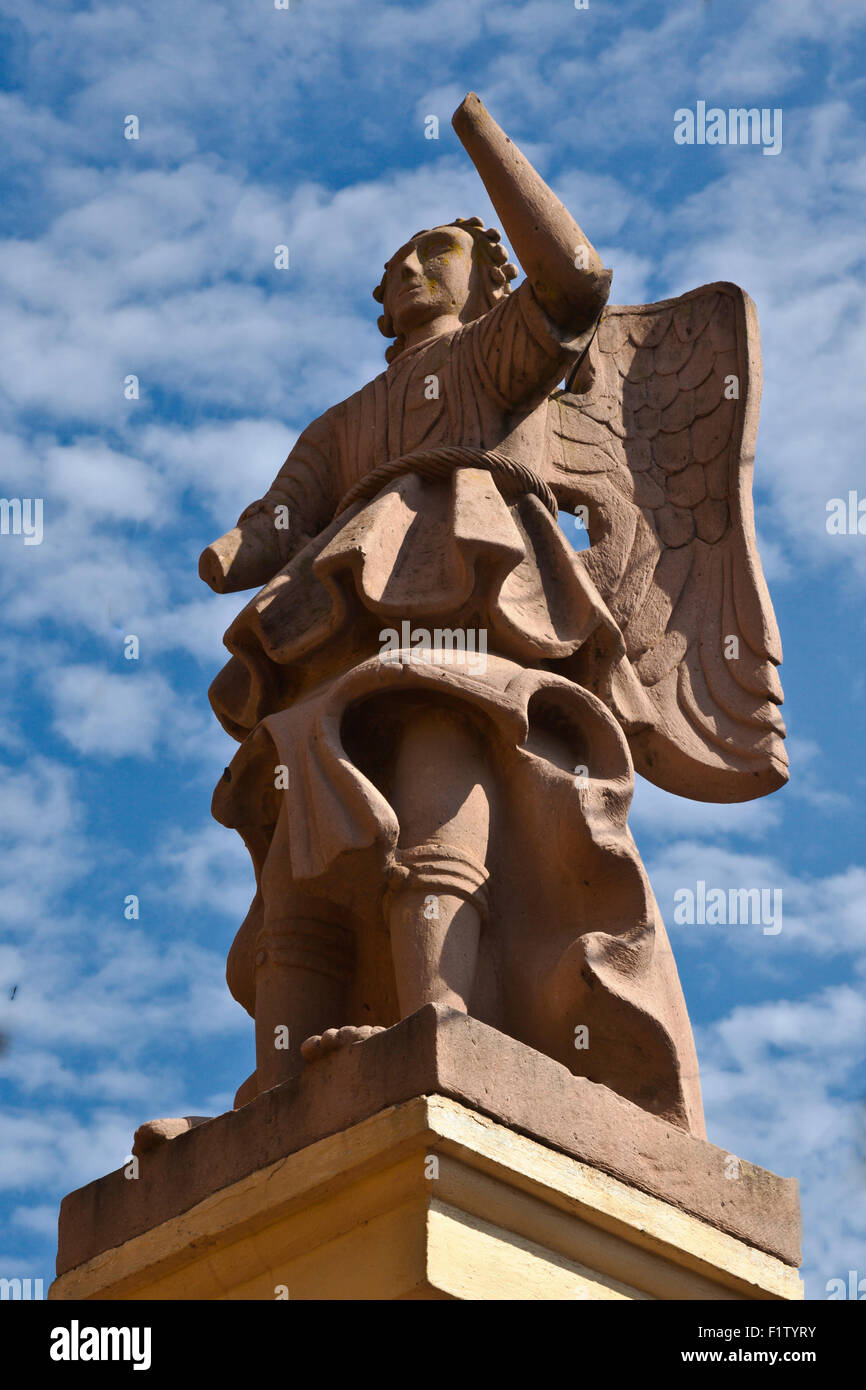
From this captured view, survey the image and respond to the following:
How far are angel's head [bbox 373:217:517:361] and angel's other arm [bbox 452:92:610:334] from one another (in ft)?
2.71

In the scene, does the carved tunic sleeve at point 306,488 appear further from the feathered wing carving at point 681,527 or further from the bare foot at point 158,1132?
the bare foot at point 158,1132

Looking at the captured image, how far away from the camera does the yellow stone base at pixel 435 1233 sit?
5098 mm

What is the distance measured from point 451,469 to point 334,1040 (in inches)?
82.8

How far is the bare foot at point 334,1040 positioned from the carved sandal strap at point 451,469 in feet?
6.77

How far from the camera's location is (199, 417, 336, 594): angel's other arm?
7.07 metres

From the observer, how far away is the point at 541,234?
657cm

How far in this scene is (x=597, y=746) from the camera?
6340mm

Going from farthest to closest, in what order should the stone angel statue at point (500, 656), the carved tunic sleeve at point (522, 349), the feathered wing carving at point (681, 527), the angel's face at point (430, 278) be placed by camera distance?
the angel's face at point (430, 278)
the feathered wing carving at point (681, 527)
the carved tunic sleeve at point (522, 349)
the stone angel statue at point (500, 656)

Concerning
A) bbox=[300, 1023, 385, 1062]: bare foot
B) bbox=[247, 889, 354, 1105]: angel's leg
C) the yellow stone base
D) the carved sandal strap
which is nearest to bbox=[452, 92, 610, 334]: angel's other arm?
the carved sandal strap

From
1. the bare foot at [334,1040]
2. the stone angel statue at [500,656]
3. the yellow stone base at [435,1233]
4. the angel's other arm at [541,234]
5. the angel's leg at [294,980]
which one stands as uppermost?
the angel's other arm at [541,234]

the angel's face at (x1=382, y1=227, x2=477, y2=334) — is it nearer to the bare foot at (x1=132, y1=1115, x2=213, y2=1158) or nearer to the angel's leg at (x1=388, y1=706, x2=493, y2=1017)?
the angel's leg at (x1=388, y1=706, x2=493, y2=1017)

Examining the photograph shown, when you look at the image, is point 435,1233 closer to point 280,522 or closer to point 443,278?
point 280,522

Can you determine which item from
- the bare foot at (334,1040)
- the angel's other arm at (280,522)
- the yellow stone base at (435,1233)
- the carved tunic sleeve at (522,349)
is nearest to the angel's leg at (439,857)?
the bare foot at (334,1040)

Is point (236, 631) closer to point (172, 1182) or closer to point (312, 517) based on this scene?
point (312, 517)
